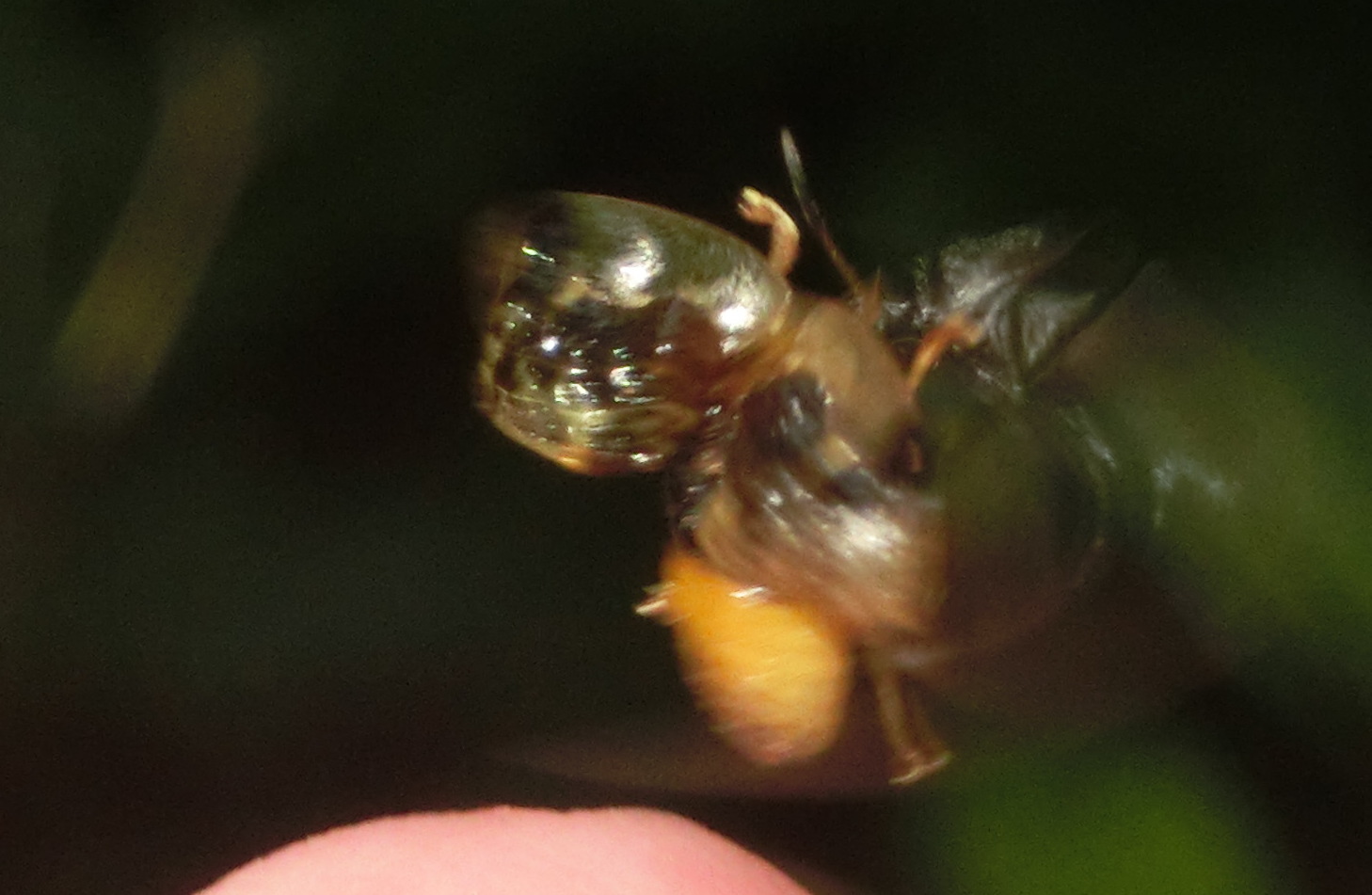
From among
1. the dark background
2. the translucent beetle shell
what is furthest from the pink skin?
the translucent beetle shell

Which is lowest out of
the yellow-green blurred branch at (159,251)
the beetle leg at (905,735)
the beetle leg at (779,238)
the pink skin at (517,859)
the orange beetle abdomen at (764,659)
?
the pink skin at (517,859)

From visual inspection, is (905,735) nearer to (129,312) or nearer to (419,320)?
(419,320)

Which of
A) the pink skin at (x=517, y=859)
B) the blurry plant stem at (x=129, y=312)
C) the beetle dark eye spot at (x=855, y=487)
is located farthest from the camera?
the blurry plant stem at (x=129, y=312)

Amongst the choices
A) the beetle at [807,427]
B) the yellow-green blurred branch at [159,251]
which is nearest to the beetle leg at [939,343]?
the beetle at [807,427]

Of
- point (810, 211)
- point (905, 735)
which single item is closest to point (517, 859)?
point (905, 735)

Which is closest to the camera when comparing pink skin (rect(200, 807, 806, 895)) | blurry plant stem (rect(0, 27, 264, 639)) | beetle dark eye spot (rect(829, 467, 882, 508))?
beetle dark eye spot (rect(829, 467, 882, 508))

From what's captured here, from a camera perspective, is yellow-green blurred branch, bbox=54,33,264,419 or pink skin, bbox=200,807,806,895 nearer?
pink skin, bbox=200,807,806,895

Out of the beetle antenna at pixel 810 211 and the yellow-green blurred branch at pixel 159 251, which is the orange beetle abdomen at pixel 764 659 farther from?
the yellow-green blurred branch at pixel 159 251

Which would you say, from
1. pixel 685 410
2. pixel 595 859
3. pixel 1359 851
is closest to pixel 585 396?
pixel 685 410

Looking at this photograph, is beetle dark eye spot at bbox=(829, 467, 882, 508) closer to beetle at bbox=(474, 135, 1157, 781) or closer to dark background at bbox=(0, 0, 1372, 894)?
beetle at bbox=(474, 135, 1157, 781)
